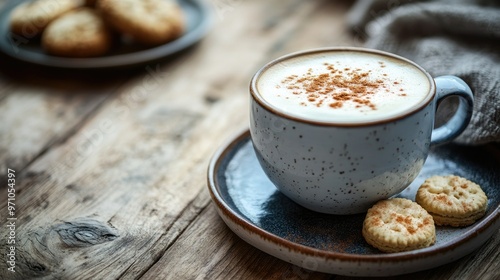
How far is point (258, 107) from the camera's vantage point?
826 mm

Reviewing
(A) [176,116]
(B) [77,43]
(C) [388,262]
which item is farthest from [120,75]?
(C) [388,262]

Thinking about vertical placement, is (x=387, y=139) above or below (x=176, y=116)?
above

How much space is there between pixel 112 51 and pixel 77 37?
0.34 feet

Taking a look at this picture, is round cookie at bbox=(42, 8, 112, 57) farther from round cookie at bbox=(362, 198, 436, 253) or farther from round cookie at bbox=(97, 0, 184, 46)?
round cookie at bbox=(362, 198, 436, 253)

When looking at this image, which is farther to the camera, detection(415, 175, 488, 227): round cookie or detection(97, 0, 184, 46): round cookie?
detection(97, 0, 184, 46): round cookie

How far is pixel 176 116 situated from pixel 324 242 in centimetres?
57

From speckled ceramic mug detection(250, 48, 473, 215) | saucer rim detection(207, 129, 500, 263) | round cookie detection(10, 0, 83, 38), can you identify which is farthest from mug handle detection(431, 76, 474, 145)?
round cookie detection(10, 0, 83, 38)

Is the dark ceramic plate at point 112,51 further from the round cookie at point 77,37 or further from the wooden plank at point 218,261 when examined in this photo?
the wooden plank at point 218,261

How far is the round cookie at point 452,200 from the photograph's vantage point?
2.67 feet

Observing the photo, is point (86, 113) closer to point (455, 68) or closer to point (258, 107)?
point (258, 107)

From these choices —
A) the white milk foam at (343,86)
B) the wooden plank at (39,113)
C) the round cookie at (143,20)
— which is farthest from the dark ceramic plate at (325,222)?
the round cookie at (143,20)

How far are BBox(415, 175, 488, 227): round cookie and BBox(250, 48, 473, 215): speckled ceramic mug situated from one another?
1.5 inches

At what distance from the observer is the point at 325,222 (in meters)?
0.86

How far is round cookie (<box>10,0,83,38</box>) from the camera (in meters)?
1.51
